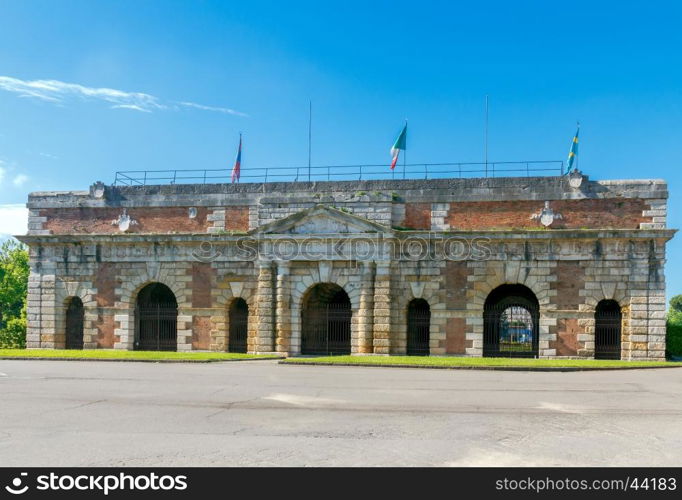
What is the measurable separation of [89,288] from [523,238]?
18.3 metres

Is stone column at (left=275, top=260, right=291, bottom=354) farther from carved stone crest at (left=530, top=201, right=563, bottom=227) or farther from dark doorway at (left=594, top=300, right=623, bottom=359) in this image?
dark doorway at (left=594, top=300, right=623, bottom=359)

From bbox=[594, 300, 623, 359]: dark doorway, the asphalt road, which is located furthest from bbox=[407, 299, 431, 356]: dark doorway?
the asphalt road

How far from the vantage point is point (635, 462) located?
770 centimetres

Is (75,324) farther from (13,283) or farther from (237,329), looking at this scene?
(13,283)

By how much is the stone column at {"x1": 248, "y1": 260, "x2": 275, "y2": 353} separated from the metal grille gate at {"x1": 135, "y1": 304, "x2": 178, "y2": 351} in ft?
14.7

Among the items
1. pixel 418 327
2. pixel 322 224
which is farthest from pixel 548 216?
pixel 322 224

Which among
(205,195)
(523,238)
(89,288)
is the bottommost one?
(89,288)

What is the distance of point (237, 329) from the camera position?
29.0m

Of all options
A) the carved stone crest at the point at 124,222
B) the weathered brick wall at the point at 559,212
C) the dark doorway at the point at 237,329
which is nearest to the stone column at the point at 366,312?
the weathered brick wall at the point at 559,212

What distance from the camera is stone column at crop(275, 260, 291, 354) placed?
26969 mm

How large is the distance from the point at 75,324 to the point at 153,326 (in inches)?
152

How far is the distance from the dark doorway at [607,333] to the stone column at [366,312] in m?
8.57
